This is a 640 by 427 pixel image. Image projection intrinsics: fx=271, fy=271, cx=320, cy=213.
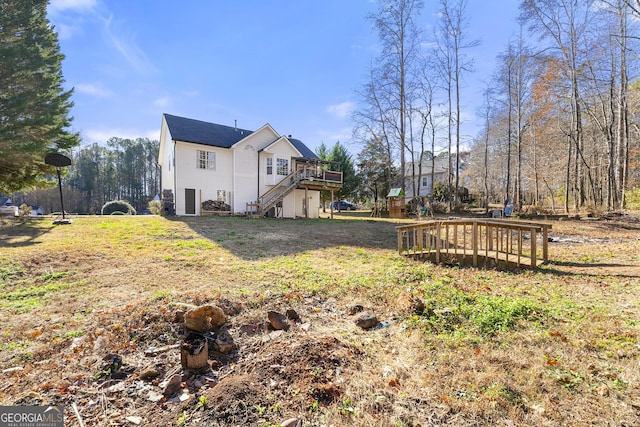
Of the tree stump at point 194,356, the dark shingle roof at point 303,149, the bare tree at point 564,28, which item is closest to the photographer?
the tree stump at point 194,356

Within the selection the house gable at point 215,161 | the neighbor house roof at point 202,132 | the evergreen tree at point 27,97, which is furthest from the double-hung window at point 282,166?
the evergreen tree at point 27,97

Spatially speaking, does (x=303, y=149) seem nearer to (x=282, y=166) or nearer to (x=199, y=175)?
(x=282, y=166)

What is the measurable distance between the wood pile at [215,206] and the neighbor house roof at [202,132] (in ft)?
13.5

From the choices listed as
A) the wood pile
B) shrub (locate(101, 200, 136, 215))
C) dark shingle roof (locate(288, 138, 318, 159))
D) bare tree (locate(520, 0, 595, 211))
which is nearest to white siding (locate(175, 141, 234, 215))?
the wood pile

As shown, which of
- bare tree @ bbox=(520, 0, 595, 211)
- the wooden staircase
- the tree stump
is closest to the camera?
the tree stump

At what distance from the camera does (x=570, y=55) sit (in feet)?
56.2

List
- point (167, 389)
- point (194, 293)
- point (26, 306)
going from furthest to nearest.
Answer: point (194, 293)
point (26, 306)
point (167, 389)

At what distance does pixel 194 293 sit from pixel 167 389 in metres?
2.41

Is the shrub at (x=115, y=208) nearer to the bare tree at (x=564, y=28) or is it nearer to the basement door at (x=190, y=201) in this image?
the basement door at (x=190, y=201)

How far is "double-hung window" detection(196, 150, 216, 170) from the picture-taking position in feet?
63.1

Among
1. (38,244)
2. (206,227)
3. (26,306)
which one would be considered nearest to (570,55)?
(206,227)

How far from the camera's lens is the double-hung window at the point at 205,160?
63.1ft

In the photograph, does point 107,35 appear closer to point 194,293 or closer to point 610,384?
point 194,293

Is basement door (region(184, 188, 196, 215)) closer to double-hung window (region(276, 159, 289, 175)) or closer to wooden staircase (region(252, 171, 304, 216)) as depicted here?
wooden staircase (region(252, 171, 304, 216))
